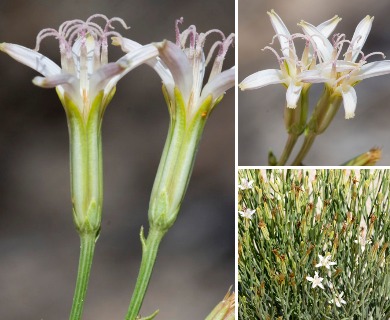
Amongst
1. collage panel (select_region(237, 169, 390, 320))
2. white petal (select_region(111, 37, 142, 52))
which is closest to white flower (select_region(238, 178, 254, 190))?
collage panel (select_region(237, 169, 390, 320))

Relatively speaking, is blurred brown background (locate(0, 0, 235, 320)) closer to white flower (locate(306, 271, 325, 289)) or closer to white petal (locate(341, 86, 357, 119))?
white flower (locate(306, 271, 325, 289))

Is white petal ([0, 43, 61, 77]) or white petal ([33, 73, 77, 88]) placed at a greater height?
white petal ([0, 43, 61, 77])

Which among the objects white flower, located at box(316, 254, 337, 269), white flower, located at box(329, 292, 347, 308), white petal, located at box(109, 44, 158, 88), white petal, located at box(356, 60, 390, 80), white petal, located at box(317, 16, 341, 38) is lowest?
white flower, located at box(329, 292, 347, 308)

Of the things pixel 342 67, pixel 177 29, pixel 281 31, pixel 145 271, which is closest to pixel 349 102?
pixel 342 67

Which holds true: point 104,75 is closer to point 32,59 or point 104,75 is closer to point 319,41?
point 32,59

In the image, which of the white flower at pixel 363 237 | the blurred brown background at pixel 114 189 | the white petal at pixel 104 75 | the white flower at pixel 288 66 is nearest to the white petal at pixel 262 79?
the white flower at pixel 288 66

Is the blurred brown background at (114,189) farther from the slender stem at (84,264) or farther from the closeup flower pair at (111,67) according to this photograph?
the slender stem at (84,264)

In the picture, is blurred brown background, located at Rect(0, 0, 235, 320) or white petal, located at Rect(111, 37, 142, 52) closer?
white petal, located at Rect(111, 37, 142, 52)

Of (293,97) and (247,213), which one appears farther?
(247,213)

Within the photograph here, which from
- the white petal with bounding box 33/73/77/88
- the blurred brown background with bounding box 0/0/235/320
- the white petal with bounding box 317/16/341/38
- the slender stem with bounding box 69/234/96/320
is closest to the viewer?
the white petal with bounding box 33/73/77/88
